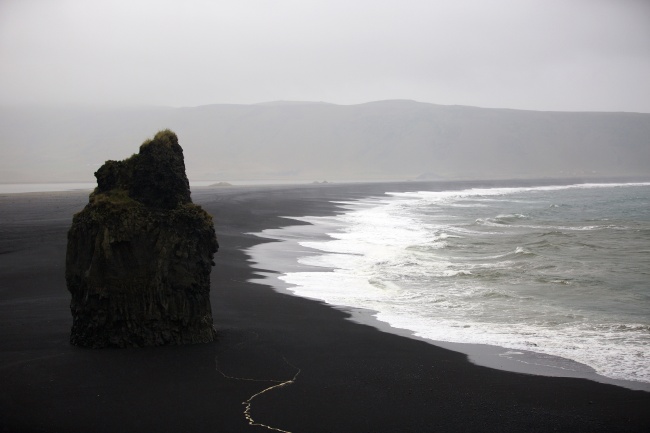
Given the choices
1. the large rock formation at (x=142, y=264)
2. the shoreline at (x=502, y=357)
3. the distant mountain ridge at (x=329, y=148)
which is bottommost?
the shoreline at (x=502, y=357)

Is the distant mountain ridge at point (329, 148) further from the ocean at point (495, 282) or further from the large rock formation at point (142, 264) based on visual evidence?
the large rock formation at point (142, 264)

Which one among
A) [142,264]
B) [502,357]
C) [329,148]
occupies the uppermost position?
[329,148]

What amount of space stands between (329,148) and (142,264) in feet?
567

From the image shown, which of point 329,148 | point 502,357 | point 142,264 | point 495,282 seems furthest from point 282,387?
point 329,148

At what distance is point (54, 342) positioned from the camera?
29.5 feet

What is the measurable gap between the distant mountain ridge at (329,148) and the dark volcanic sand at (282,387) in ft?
406

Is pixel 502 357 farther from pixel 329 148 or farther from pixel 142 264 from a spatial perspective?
pixel 329 148

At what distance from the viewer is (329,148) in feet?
594

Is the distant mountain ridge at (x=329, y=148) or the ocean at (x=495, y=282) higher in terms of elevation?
the distant mountain ridge at (x=329, y=148)

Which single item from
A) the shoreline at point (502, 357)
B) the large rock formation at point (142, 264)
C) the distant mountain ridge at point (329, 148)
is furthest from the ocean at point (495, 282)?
the distant mountain ridge at point (329, 148)

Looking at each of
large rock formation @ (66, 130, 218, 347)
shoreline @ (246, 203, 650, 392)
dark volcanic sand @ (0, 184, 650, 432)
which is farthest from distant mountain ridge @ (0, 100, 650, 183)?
dark volcanic sand @ (0, 184, 650, 432)

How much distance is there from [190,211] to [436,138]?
627 ft

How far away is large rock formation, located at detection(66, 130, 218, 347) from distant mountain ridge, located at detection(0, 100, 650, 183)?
12343 centimetres

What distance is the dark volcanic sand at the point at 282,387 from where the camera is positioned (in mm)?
6730
